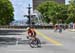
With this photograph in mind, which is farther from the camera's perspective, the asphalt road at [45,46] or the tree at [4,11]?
the tree at [4,11]

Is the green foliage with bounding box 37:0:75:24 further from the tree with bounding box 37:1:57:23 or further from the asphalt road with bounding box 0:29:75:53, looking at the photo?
the asphalt road with bounding box 0:29:75:53

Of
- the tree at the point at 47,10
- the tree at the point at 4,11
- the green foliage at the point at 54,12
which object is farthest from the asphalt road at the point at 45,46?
the tree at the point at 47,10

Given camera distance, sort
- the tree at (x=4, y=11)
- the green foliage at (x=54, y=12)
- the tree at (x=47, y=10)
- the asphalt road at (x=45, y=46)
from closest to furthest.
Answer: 1. the asphalt road at (x=45, y=46)
2. the tree at (x=4, y=11)
3. the green foliage at (x=54, y=12)
4. the tree at (x=47, y=10)

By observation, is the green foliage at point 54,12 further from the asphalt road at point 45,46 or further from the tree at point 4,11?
the asphalt road at point 45,46

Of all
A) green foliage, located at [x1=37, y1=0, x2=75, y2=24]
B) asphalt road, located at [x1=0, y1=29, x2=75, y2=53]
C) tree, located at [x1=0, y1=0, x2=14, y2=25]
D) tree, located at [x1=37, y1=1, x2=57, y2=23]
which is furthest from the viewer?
tree, located at [x1=37, y1=1, x2=57, y2=23]

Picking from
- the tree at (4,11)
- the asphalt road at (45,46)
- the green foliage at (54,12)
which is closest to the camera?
the asphalt road at (45,46)

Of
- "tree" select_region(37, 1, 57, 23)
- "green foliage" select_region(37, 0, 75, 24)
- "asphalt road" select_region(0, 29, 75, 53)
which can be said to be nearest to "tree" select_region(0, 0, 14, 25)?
"green foliage" select_region(37, 0, 75, 24)

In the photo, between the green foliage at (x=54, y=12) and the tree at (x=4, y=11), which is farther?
the green foliage at (x=54, y=12)

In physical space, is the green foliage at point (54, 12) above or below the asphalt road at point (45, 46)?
below

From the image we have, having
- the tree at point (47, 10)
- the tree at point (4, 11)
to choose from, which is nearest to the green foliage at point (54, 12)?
the tree at point (47, 10)

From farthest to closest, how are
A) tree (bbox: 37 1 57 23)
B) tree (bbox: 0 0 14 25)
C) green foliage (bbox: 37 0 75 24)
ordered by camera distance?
1. tree (bbox: 37 1 57 23)
2. green foliage (bbox: 37 0 75 24)
3. tree (bbox: 0 0 14 25)

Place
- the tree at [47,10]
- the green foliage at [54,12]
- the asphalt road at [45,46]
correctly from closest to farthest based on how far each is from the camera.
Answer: the asphalt road at [45,46] → the green foliage at [54,12] → the tree at [47,10]

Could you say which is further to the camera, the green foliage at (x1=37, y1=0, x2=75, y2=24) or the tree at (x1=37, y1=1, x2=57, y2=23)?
the tree at (x1=37, y1=1, x2=57, y2=23)

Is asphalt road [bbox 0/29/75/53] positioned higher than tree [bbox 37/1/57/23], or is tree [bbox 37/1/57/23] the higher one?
asphalt road [bbox 0/29/75/53]
